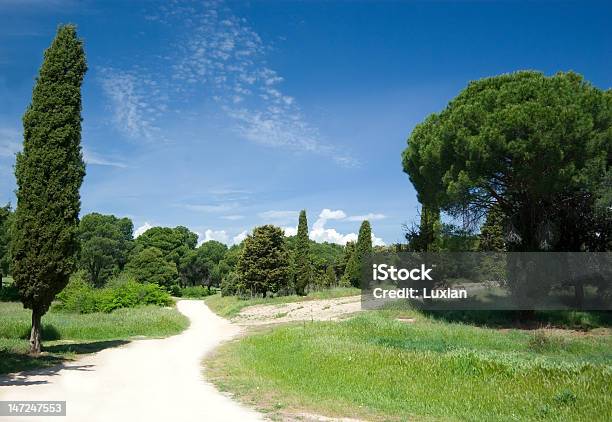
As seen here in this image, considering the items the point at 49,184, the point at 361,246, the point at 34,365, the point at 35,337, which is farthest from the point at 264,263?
the point at 34,365

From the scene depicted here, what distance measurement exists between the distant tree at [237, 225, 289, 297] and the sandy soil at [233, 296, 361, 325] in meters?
9.94

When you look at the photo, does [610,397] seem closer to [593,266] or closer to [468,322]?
[468,322]

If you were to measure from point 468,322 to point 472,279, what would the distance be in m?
7.26

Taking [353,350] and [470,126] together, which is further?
[470,126]

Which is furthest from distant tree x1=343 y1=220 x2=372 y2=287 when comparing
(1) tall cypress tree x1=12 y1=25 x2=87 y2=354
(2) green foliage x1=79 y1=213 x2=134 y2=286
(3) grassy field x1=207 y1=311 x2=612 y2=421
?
(1) tall cypress tree x1=12 y1=25 x2=87 y2=354

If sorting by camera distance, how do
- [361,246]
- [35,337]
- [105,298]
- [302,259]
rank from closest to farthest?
[35,337]
[105,298]
[302,259]
[361,246]

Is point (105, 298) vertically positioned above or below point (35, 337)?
below

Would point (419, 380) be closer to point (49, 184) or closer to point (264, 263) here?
point (49, 184)

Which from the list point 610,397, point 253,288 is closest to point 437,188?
point 610,397

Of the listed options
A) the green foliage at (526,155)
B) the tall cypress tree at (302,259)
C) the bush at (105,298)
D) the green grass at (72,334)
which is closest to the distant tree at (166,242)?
the tall cypress tree at (302,259)

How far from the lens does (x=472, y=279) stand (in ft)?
101

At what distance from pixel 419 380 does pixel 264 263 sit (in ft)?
120

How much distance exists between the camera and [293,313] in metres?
31.0

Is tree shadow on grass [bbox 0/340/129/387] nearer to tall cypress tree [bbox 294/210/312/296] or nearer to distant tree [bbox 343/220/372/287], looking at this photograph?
tall cypress tree [bbox 294/210/312/296]
